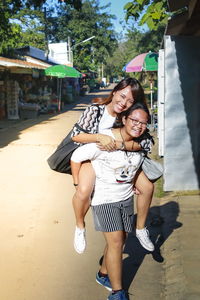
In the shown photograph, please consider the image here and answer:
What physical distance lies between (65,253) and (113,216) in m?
1.41

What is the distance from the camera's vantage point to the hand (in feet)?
8.83

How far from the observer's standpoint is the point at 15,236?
448 centimetres

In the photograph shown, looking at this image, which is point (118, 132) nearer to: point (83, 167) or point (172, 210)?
point (83, 167)

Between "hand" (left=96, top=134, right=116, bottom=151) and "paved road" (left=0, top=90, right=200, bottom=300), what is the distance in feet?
4.12

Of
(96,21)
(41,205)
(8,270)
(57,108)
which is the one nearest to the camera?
(8,270)

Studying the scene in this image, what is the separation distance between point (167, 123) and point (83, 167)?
3.16 metres

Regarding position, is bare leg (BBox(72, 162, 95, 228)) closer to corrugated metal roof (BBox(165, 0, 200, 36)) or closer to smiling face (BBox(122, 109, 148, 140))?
smiling face (BBox(122, 109, 148, 140))

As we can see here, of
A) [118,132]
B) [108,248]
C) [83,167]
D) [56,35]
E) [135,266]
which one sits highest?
[56,35]

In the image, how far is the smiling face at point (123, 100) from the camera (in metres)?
2.81

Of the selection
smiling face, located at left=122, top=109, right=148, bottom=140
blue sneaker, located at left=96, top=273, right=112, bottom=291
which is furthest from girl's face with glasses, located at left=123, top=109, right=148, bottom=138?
blue sneaker, located at left=96, top=273, right=112, bottom=291

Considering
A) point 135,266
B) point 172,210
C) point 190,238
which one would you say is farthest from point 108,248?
point 172,210

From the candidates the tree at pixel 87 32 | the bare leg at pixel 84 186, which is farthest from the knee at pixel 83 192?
the tree at pixel 87 32

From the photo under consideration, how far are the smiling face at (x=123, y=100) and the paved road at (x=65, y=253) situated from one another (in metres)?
1.48

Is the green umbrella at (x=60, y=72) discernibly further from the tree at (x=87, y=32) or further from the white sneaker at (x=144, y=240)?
the tree at (x=87, y=32)
